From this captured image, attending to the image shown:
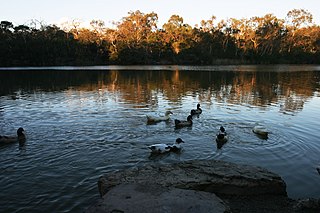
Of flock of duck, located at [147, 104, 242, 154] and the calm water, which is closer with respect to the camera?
the calm water

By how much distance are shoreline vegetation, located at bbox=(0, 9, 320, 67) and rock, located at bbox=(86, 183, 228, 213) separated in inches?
3092

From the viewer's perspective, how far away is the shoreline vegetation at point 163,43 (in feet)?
260

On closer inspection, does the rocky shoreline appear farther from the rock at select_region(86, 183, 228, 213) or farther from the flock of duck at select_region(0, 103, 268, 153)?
the flock of duck at select_region(0, 103, 268, 153)

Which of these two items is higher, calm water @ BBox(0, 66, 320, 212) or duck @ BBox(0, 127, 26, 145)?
duck @ BBox(0, 127, 26, 145)

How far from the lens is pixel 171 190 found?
633 centimetres

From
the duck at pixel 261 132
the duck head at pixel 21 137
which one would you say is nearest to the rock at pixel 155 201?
the duck head at pixel 21 137

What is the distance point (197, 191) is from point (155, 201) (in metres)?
1.13

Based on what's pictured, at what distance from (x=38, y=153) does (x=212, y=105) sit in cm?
1264

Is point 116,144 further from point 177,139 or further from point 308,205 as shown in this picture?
point 308,205

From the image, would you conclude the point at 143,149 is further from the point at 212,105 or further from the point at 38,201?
the point at 212,105

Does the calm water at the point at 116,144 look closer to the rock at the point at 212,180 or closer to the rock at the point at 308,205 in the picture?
the rock at the point at 212,180

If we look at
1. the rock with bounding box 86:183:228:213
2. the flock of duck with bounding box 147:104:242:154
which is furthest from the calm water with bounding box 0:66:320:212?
the rock with bounding box 86:183:228:213

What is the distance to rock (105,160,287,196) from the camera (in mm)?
6906

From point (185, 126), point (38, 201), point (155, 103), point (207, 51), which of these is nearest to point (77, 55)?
point (207, 51)
